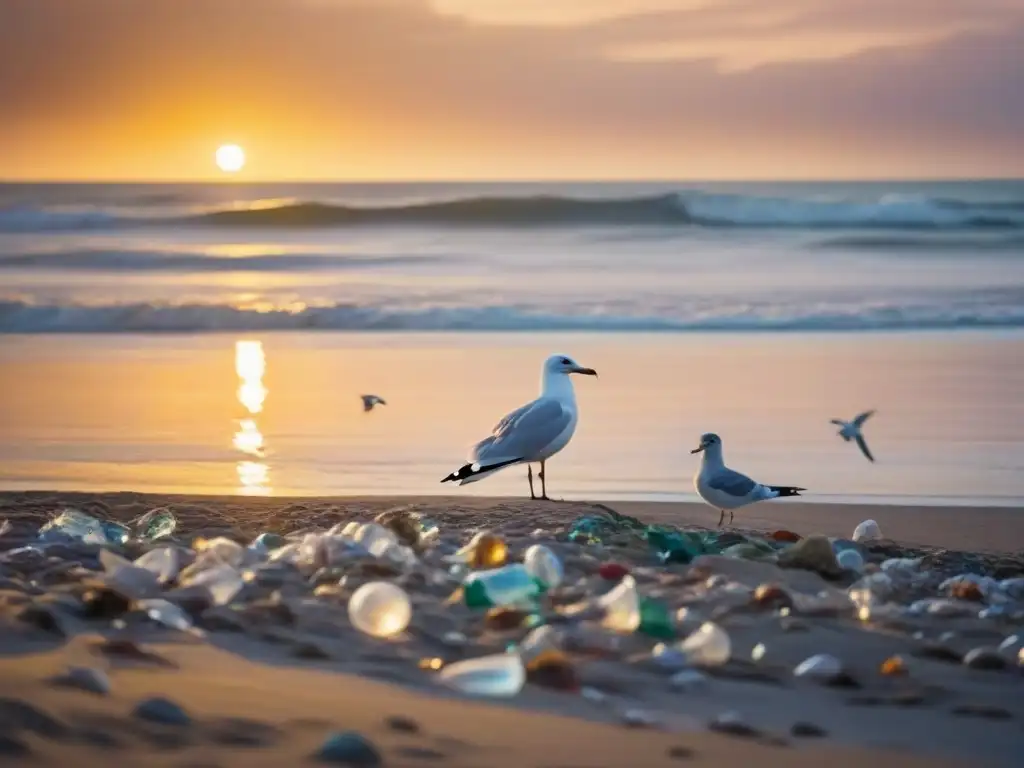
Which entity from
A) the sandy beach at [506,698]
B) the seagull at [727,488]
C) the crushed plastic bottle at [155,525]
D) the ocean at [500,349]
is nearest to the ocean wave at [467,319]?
the ocean at [500,349]

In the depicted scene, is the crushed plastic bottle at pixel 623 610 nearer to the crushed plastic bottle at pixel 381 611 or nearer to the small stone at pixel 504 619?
the small stone at pixel 504 619

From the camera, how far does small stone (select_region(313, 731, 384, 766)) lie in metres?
2.63

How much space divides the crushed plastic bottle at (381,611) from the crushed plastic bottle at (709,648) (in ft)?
2.11

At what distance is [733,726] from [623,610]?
0.64m

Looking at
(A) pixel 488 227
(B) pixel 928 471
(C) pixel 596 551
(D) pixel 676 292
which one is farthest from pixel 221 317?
(A) pixel 488 227

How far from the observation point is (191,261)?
22625 millimetres

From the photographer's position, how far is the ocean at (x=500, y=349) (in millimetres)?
7074

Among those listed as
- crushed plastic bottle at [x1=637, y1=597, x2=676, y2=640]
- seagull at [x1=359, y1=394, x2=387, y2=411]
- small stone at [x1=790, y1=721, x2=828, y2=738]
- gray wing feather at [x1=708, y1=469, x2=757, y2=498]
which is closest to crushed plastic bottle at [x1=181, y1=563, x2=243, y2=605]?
crushed plastic bottle at [x1=637, y1=597, x2=676, y2=640]

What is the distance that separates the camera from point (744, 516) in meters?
6.06

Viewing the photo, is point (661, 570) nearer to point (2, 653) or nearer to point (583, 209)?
point (2, 653)

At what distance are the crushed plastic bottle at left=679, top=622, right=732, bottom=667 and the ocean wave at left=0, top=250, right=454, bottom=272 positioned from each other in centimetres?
1843

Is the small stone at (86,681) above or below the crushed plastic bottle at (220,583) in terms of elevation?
below

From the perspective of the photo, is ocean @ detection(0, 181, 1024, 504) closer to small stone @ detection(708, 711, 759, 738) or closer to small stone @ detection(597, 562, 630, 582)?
small stone @ detection(597, 562, 630, 582)

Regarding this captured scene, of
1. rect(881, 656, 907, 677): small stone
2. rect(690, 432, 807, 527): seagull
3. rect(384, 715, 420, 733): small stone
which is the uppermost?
rect(690, 432, 807, 527): seagull
